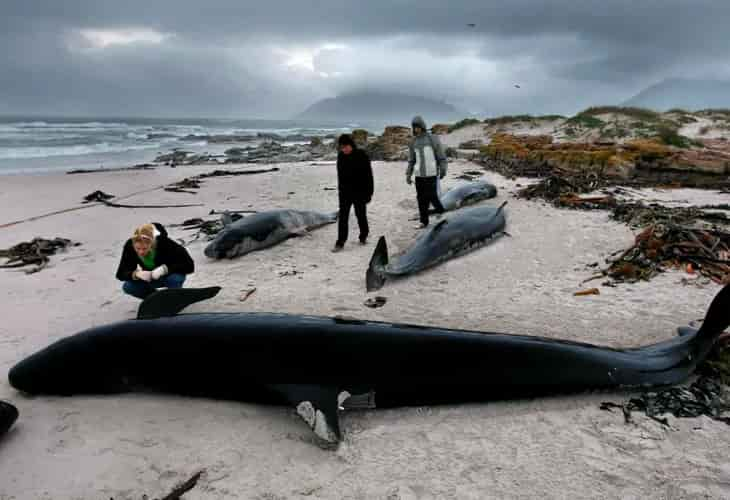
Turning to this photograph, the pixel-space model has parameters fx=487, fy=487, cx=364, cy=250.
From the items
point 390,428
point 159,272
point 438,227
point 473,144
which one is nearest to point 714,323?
point 390,428

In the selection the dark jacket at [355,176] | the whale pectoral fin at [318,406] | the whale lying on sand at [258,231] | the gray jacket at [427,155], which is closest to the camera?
the whale pectoral fin at [318,406]

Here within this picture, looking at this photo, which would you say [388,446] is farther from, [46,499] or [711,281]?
[711,281]

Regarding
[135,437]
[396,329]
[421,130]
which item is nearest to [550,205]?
[421,130]

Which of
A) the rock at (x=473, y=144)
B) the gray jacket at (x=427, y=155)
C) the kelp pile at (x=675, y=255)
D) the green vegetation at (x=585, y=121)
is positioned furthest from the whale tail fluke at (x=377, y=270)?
the green vegetation at (x=585, y=121)

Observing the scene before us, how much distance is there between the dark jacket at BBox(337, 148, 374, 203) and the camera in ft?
26.6

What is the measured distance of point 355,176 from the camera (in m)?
8.12

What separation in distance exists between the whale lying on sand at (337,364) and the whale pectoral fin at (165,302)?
233 mm

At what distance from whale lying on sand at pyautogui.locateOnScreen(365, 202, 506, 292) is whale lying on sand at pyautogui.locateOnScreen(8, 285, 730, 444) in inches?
90.5

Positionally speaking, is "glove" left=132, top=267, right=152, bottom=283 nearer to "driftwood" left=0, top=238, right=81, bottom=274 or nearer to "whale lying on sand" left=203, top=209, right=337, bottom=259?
"whale lying on sand" left=203, top=209, right=337, bottom=259

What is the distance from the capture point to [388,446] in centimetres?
324

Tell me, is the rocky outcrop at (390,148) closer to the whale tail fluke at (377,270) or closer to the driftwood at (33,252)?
the driftwood at (33,252)

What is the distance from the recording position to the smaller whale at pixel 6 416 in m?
3.41

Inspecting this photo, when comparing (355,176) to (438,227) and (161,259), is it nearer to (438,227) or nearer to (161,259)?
(438,227)

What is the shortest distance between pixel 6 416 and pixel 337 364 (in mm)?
2364
